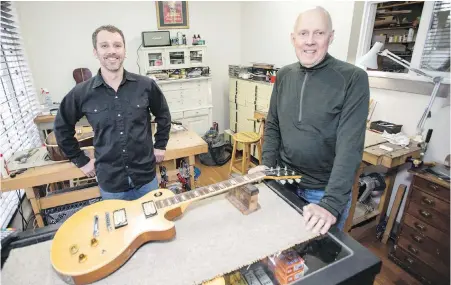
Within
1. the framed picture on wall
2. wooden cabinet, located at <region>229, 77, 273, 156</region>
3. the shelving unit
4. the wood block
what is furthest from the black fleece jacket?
the framed picture on wall

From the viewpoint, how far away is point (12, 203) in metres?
2.06

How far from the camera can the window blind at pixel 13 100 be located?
2057 millimetres

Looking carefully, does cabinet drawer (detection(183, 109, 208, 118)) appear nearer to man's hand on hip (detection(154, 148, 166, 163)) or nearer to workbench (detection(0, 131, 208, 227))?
workbench (detection(0, 131, 208, 227))

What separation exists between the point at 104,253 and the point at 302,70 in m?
1.08

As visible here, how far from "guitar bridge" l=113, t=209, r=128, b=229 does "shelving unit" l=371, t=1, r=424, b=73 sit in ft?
7.24

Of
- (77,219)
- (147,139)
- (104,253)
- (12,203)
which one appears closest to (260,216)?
(104,253)

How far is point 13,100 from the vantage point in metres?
2.48

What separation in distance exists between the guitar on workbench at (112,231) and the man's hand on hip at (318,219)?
266 millimetres

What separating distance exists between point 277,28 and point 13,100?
3234 millimetres

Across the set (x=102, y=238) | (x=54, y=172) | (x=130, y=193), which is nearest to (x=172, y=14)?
(x=54, y=172)

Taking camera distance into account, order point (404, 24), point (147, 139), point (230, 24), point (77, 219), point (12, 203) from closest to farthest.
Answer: point (77, 219)
point (147, 139)
point (12, 203)
point (404, 24)
point (230, 24)

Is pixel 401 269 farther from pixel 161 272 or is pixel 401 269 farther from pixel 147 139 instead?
pixel 147 139

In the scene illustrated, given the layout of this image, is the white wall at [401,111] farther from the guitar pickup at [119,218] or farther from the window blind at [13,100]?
the window blind at [13,100]

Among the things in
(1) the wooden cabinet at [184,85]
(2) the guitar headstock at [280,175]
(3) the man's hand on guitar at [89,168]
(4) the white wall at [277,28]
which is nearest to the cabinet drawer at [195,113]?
(1) the wooden cabinet at [184,85]
